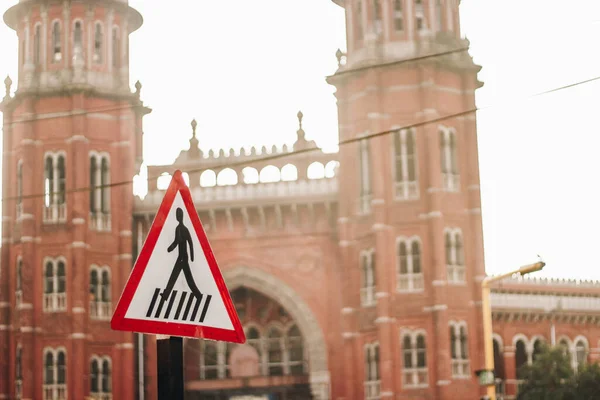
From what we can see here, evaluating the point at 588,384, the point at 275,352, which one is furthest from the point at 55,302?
the point at 588,384

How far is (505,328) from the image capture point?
40.8 meters

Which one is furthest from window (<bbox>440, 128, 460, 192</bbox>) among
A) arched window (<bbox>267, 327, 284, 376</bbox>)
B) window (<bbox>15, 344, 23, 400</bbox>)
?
window (<bbox>15, 344, 23, 400</bbox>)

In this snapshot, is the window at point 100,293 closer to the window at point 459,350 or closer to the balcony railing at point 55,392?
the balcony railing at point 55,392

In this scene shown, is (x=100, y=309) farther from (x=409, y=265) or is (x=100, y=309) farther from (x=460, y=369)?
(x=460, y=369)

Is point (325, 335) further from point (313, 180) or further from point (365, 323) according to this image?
point (313, 180)

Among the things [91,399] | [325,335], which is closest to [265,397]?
[325,335]

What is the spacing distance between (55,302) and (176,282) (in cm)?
3208

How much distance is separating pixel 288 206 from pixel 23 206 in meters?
8.72

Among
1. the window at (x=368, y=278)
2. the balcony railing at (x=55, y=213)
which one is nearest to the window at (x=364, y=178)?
the window at (x=368, y=278)

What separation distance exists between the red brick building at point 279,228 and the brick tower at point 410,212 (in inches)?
2.2

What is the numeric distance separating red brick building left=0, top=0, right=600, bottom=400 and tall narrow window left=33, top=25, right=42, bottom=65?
87 mm

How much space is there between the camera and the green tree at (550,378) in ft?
116

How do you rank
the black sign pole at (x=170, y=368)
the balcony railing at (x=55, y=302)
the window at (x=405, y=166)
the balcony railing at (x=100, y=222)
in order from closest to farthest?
the black sign pole at (x=170, y=368)
the window at (x=405, y=166)
the balcony railing at (x=55, y=302)
the balcony railing at (x=100, y=222)

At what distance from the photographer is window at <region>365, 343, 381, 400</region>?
1335 inches
